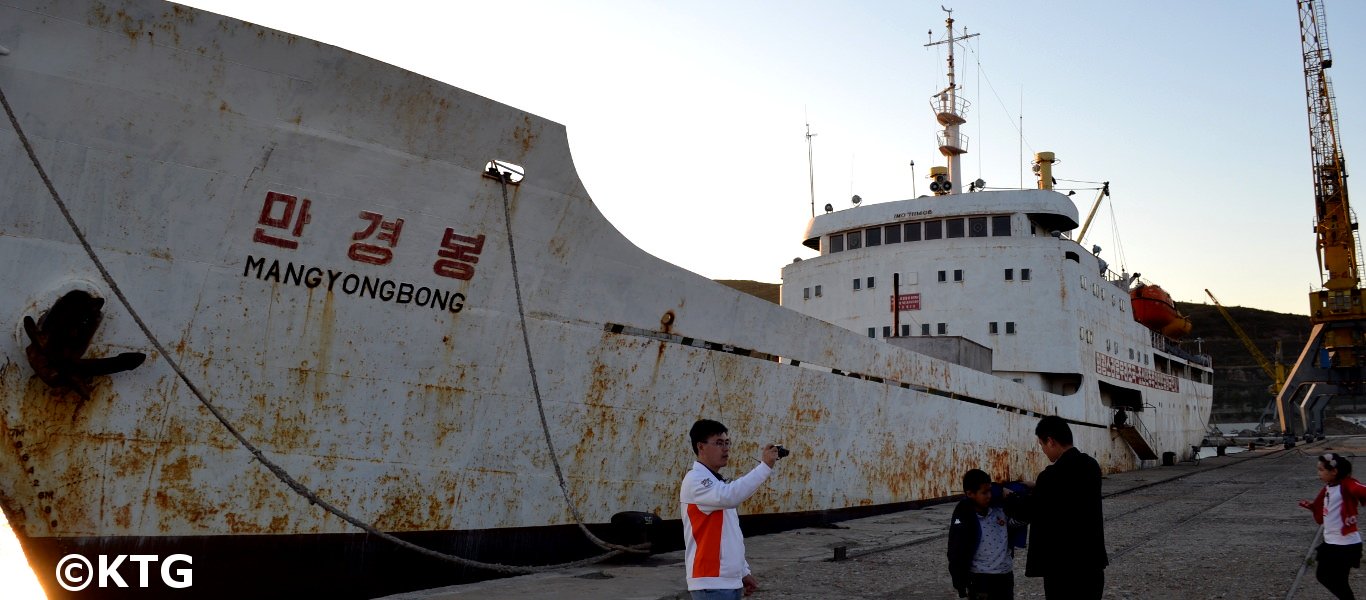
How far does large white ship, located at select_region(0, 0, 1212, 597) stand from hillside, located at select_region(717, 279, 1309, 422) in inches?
3798

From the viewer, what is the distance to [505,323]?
A: 7031mm

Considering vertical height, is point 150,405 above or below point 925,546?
above

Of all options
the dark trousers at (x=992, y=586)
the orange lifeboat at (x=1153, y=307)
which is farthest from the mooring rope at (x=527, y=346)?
the orange lifeboat at (x=1153, y=307)

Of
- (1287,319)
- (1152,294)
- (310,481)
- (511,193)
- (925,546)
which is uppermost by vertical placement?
(1287,319)

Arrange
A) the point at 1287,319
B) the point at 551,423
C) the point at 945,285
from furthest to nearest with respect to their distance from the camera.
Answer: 1. the point at 1287,319
2. the point at 945,285
3. the point at 551,423

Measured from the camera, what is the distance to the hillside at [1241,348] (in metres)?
106

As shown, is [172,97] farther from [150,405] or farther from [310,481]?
[310,481]

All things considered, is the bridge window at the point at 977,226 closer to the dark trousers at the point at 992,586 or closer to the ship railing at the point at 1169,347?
the ship railing at the point at 1169,347

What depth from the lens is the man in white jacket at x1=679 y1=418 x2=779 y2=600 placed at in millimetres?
3266

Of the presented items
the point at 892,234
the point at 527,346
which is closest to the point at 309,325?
the point at 527,346

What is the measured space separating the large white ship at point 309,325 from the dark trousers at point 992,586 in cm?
371

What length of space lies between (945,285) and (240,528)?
45.9 feet

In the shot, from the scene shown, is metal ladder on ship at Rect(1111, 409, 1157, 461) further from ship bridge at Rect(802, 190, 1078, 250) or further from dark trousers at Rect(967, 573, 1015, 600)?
dark trousers at Rect(967, 573, 1015, 600)

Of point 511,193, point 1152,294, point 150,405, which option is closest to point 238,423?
point 150,405
